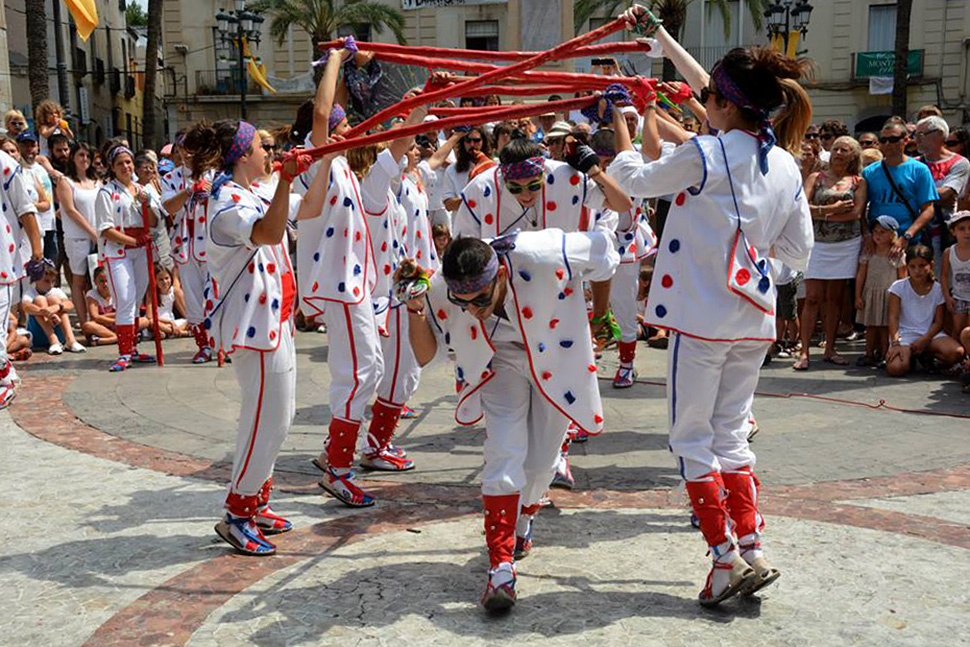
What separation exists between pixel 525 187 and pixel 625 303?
139 inches

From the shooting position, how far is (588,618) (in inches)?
153

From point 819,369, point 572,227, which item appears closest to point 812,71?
point 572,227

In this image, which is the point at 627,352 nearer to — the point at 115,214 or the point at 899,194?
the point at 899,194

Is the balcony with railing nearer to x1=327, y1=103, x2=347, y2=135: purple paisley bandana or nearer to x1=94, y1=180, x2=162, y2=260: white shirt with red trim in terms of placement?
x1=94, y1=180, x2=162, y2=260: white shirt with red trim

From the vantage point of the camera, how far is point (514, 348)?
13.8ft

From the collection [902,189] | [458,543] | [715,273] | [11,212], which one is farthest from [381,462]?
[902,189]

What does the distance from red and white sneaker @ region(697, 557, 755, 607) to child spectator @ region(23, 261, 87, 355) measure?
27.1ft

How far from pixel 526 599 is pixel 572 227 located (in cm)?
226

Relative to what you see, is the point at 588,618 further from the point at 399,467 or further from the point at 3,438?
the point at 3,438

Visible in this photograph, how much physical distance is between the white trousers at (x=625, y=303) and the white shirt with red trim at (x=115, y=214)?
4803 millimetres

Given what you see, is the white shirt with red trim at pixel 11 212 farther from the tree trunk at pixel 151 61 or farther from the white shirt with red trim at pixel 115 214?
the tree trunk at pixel 151 61

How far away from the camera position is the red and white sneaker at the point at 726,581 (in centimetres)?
382

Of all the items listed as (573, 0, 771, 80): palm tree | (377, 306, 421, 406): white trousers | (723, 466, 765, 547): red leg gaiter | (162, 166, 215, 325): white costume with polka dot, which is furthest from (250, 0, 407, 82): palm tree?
(723, 466, 765, 547): red leg gaiter

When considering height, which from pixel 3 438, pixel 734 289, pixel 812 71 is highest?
pixel 812 71
